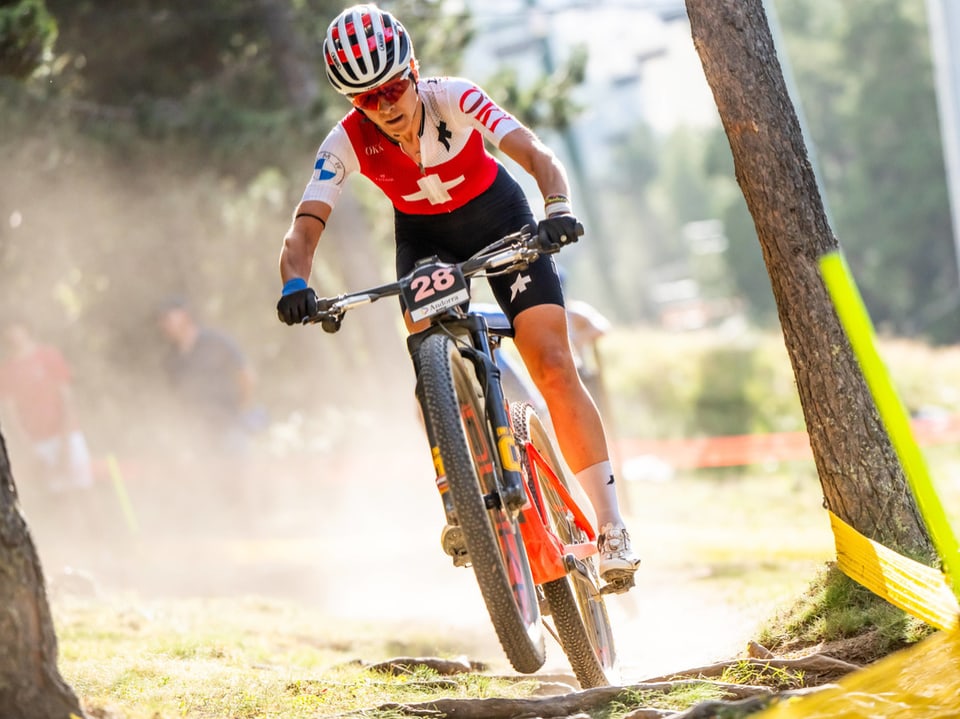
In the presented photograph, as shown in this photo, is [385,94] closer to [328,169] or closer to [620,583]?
[328,169]

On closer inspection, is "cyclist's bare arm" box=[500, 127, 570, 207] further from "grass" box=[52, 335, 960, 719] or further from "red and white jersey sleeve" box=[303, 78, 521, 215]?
"grass" box=[52, 335, 960, 719]

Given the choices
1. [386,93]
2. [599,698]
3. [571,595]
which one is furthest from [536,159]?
[599,698]

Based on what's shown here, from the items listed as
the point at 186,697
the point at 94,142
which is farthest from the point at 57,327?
the point at 186,697

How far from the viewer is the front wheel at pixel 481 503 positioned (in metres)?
3.94

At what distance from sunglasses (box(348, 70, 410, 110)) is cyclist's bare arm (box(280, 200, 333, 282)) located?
0.46 m

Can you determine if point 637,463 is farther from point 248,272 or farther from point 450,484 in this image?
point 450,484

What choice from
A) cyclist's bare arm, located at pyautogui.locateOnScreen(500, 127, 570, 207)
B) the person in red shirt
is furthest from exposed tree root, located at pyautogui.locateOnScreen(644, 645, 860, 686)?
the person in red shirt

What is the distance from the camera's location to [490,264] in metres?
4.32

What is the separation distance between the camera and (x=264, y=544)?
15.2m

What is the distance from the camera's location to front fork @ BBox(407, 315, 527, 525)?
4.06 m

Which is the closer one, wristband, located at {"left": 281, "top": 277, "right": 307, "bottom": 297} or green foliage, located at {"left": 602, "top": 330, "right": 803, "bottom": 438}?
wristband, located at {"left": 281, "top": 277, "right": 307, "bottom": 297}

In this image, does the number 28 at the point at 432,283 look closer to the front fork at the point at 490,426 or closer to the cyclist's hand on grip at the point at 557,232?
the front fork at the point at 490,426

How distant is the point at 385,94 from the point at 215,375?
953 centimetres

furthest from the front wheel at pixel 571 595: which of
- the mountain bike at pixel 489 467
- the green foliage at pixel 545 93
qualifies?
the green foliage at pixel 545 93
